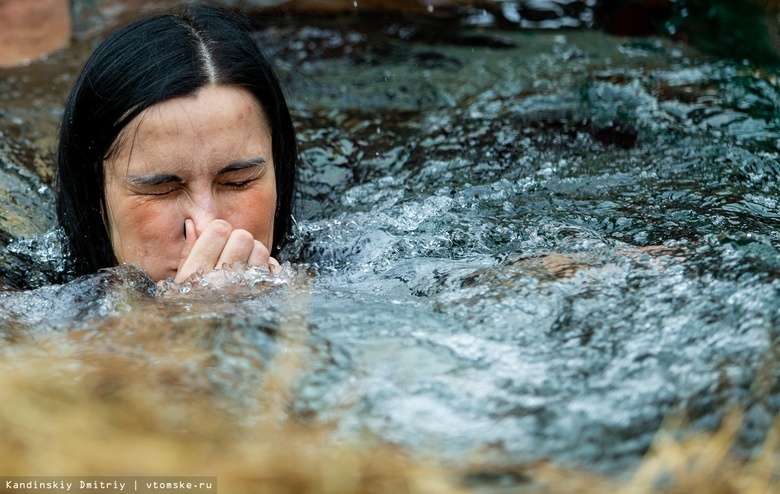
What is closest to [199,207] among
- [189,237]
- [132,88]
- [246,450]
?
[189,237]

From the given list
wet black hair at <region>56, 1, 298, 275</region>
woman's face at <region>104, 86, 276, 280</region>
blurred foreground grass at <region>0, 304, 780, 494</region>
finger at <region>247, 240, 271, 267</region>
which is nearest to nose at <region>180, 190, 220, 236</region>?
woman's face at <region>104, 86, 276, 280</region>

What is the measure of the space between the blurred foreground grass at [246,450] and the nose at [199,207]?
3.13ft

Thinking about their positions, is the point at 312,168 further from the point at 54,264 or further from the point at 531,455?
the point at 531,455

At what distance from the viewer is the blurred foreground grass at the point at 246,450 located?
4.54 ft

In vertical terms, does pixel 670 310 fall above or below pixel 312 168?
above

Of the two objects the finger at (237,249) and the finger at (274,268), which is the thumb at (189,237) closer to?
the finger at (237,249)

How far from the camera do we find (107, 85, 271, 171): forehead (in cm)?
253

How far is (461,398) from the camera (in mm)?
1585

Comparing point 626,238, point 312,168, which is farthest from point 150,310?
point 312,168

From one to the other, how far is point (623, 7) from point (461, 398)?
4202 mm

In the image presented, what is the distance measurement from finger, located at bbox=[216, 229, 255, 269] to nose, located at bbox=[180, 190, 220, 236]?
0.09m

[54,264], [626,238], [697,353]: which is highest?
[697,353]

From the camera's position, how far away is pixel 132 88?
2662mm

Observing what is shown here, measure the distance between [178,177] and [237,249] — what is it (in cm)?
28
